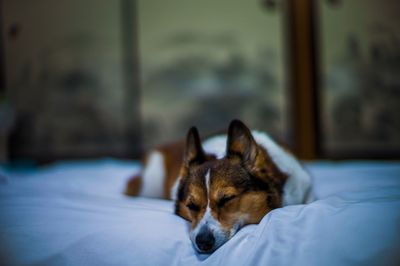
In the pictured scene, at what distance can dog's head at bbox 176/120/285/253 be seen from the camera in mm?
1229

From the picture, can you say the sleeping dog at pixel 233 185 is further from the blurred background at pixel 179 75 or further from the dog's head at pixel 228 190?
the blurred background at pixel 179 75

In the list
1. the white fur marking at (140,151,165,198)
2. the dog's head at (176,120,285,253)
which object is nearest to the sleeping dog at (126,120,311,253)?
the dog's head at (176,120,285,253)

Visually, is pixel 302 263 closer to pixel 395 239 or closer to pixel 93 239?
pixel 395 239

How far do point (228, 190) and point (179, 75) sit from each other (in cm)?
306

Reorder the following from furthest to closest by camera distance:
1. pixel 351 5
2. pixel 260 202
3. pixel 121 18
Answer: pixel 121 18, pixel 351 5, pixel 260 202

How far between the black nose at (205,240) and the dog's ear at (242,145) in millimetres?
342

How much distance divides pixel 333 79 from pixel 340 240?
10.6 feet

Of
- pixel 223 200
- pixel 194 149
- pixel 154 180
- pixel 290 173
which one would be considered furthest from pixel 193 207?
pixel 154 180

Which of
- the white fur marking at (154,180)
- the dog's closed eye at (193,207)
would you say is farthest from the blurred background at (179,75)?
the dog's closed eye at (193,207)

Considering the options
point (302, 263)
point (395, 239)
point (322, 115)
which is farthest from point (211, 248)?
point (322, 115)

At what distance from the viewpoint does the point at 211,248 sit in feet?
3.78

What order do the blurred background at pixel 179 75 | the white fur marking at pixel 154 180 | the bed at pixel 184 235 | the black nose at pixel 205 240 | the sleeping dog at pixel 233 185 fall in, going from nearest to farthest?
the bed at pixel 184 235
the black nose at pixel 205 240
the sleeping dog at pixel 233 185
the white fur marking at pixel 154 180
the blurred background at pixel 179 75

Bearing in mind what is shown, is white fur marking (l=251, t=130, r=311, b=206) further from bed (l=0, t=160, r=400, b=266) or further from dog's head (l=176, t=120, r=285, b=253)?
bed (l=0, t=160, r=400, b=266)

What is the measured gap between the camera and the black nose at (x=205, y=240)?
115cm
